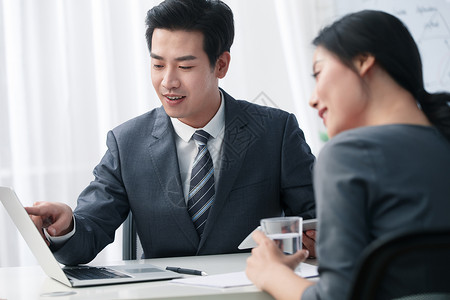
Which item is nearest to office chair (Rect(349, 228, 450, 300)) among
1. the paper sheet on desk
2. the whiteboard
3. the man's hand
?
the paper sheet on desk

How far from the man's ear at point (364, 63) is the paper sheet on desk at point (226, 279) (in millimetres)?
443

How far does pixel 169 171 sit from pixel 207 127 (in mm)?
191

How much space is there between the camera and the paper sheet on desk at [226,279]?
116cm

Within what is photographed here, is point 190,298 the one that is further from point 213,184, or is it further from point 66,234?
point 213,184

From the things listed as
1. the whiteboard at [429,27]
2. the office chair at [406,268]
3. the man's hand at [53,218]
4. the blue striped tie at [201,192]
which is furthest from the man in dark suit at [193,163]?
the whiteboard at [429,27]

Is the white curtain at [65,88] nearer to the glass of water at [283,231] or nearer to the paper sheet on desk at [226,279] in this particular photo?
the paper sheet on desk at [226,279]

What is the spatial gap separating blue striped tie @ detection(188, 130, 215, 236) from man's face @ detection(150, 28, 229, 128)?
0.17 metres

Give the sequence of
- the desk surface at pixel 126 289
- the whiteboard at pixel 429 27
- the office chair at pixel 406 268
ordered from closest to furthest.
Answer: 1. the office chair at pixel 406 268
2. the desk surface at pixel 126 289
3. the whiteboard at pixel 429 27

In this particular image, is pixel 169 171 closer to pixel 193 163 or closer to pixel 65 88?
pixel 193 163

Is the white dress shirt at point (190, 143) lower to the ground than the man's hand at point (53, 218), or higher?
higher

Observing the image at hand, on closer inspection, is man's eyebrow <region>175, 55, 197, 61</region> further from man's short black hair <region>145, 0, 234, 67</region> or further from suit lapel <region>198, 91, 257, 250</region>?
suit lapel <region>198, 91, 257, 250</region>

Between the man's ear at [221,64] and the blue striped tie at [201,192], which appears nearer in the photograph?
the blue striped tie at [201,192]

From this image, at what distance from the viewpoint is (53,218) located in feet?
4.99

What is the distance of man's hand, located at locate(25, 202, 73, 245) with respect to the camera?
58.7 inches
